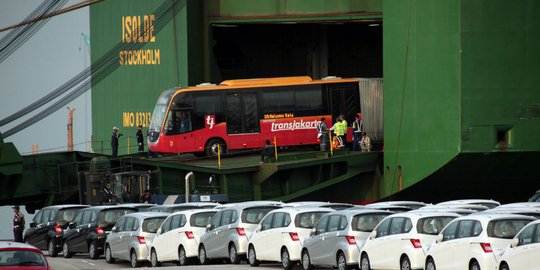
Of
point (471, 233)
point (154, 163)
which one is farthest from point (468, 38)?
point (471, 233)

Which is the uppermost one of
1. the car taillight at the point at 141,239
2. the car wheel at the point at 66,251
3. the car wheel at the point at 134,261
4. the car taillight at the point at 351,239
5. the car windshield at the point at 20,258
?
the car windshield at the point at 20,258

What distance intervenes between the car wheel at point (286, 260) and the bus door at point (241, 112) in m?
21.5

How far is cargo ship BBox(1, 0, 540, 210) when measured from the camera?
4731cm

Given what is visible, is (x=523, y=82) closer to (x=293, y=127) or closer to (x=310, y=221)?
(x=293, y=127)

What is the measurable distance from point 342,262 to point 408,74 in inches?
820

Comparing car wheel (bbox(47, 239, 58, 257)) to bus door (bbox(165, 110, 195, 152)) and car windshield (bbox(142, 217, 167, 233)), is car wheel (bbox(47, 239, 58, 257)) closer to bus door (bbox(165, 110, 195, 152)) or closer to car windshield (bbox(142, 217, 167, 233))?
car windshield (bbox(142, 217, 167, 233))

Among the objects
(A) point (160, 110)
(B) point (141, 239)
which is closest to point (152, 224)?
(B) point (141, 239)

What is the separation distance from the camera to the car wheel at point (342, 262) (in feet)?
99.1

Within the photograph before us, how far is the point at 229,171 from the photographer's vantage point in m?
50.8

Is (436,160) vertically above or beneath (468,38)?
beneath

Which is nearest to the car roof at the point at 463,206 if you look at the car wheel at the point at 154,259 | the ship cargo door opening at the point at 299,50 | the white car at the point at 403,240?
the white car at the point at 403,240

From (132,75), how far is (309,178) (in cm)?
1226

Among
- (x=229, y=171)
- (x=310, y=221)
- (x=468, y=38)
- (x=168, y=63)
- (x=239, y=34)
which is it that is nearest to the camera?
(x=310, y=221)

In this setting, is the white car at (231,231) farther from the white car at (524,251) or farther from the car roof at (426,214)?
the white car at (524,251)
